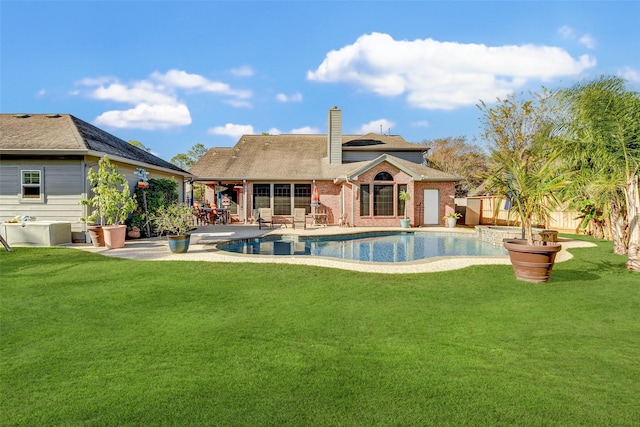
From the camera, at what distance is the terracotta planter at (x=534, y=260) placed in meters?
6.88

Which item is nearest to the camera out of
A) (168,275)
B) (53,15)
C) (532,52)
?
(168,275)

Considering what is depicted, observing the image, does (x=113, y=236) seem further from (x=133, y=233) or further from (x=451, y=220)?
(x=451, y=220)

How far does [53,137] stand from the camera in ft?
42.0

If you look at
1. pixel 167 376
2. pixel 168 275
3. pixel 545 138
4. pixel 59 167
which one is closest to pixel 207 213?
pixel 59 167

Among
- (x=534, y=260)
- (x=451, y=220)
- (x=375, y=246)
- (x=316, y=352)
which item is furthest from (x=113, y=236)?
(x=451, y=220)

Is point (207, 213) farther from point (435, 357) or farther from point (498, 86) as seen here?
point (498, 86)

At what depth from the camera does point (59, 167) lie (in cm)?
1250

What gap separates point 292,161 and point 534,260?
18.6m

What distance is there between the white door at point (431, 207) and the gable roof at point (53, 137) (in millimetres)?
15388

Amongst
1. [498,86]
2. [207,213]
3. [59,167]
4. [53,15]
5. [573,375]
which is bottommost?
[573,375]

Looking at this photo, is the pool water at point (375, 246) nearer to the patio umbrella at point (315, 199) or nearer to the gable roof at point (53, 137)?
the patio umbrella at point (315, 199)

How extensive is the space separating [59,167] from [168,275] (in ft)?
28.3

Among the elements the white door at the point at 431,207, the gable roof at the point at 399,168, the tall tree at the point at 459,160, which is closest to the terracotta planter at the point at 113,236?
the gable roof at the point at 399,168

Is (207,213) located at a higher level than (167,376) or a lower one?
higher
